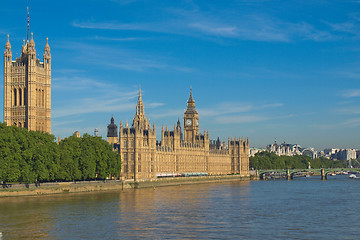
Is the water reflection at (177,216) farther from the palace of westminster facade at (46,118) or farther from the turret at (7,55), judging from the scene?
the turret at (7,55)

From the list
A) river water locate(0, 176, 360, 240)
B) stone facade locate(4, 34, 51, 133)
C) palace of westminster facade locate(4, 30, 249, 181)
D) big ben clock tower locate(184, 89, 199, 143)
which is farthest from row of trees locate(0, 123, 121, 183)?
big ben clock tower locate(184, 89, 199, 143)

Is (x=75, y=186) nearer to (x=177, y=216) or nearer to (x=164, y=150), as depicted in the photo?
(x=177, y=216)

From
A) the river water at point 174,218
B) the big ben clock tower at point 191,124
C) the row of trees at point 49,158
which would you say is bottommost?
the river water at point 174,218

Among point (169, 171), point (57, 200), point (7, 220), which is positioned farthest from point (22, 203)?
point (169, 171)

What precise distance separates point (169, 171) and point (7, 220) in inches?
3933

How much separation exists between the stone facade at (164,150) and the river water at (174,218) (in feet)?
145

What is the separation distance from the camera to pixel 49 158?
87812 mm

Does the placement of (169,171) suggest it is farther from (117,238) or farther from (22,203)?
(117,238)

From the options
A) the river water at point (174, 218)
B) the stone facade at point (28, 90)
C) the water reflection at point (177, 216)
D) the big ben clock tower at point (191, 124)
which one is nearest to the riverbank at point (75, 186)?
the river water at point (174, 218)

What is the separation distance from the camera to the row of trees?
262 ft

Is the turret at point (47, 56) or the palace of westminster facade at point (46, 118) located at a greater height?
the turret at point (47, 56)

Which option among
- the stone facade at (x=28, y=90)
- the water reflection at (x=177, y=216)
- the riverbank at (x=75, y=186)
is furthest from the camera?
the stone facade at (x=28, y=90)

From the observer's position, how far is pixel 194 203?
260ft

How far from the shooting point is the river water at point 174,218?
50781 millimetres
